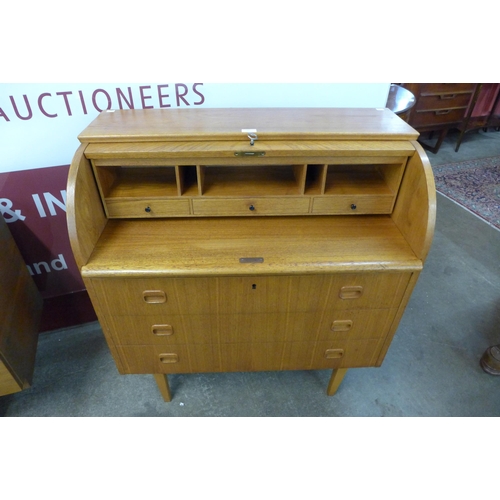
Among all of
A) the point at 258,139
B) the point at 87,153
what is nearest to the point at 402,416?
the point at 258,139

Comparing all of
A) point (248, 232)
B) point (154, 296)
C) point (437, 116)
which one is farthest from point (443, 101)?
point (154, 296)

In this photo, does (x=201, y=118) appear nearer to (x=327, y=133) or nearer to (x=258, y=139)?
(x=258, y=139)

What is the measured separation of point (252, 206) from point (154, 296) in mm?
443

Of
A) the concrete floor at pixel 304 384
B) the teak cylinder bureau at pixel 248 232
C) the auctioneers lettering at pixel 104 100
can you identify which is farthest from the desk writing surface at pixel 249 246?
the concrete floor at pixel 304 384

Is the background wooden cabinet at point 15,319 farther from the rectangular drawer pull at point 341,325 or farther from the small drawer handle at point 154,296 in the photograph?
the rectangular drawer pull at point 341,325

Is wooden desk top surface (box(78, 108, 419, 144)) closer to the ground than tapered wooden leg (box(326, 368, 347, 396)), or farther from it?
farther from it

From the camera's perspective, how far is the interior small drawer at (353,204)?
3.83ft

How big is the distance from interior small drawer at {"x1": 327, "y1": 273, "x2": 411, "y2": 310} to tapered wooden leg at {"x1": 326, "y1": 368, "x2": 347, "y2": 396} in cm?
46

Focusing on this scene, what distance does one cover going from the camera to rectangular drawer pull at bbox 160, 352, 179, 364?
127 centimetres

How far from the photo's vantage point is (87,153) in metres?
1.01

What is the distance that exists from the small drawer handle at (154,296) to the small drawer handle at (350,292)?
22.6 inches

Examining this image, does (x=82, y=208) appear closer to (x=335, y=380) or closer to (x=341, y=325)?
(x=341, y=325)

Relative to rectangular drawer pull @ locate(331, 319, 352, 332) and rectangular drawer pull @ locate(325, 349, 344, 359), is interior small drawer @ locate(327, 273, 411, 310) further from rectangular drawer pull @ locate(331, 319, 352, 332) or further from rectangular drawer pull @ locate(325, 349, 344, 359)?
rectangular drawer pull @ locate(325, 349, 344, 359)

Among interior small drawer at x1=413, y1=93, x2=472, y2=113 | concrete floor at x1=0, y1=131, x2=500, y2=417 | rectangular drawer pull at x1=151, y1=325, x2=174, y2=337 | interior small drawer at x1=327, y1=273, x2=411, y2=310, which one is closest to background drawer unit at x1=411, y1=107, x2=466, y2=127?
interior small drawer at x1=413, y1=93, x2=472, y2=113
